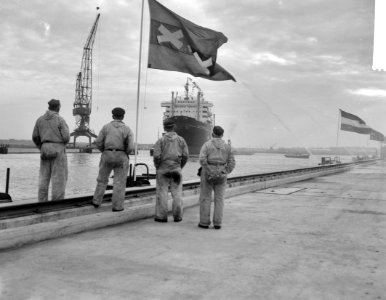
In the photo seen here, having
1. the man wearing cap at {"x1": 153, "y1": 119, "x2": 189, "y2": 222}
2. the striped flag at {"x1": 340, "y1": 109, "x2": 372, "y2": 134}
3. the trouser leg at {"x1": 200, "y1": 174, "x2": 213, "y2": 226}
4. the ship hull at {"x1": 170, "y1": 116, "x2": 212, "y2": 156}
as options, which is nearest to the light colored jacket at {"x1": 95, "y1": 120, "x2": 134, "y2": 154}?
the man wearing cap at {"x1": 153, "y1": 119, "x2": 189, "y2": 222}

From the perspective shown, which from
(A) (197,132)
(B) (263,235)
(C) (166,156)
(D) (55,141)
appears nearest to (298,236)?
(B) (263,235)

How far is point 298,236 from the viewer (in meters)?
5.55

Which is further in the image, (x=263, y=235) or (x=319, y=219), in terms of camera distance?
(x=319, y=219)

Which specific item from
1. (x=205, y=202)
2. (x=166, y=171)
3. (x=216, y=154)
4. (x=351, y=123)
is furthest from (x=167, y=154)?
(x=351, y=123)

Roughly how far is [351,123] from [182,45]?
38.2 metres

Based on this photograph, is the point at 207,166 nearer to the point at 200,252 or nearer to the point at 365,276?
the point at 200,252

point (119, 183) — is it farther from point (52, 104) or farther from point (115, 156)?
point (52, 104)

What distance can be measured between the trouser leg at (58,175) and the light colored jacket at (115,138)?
67 cm

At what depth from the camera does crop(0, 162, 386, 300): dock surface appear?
10.4 ft

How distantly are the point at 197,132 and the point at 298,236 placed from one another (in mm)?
69924

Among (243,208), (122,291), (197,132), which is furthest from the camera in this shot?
(197,132)

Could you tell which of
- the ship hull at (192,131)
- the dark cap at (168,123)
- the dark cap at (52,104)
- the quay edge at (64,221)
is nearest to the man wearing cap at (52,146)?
the dark cap at (52,104)

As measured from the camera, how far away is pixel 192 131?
73.4 meters

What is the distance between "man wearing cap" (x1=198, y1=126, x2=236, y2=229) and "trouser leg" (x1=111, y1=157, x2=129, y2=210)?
1.27 meters
